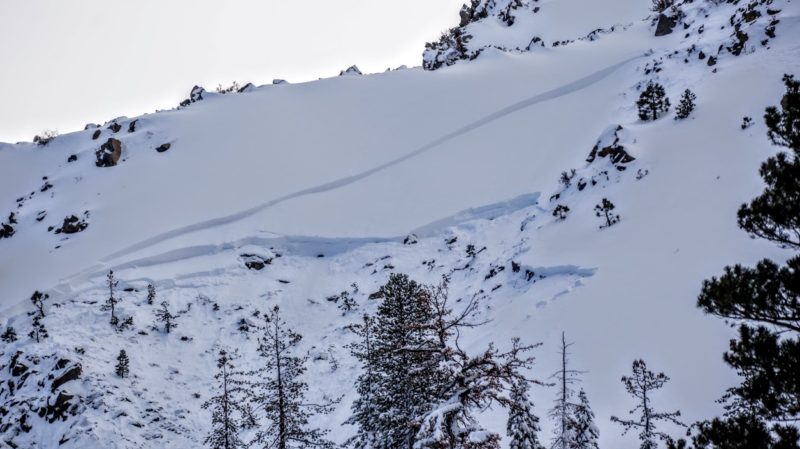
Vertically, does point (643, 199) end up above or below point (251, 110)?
below

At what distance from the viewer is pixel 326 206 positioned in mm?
57094

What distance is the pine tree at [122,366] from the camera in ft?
107

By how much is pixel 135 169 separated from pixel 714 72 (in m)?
64.7

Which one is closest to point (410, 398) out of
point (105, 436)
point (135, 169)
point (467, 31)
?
point (105, 436)

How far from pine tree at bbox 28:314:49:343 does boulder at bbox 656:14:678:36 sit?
253 feet

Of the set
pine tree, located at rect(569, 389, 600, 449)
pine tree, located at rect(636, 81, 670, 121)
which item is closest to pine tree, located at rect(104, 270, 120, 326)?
pine tree, located at rect(569, 389, 600, 449)

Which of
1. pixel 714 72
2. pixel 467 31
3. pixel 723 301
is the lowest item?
pixel 723 301

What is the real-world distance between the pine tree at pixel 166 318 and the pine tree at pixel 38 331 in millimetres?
7098

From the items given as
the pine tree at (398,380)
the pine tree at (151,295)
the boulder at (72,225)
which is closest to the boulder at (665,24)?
the pine tree at (398,380)

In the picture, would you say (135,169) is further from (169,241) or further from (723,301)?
(723,301)

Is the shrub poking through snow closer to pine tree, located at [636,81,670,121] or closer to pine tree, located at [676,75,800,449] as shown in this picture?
pine tree, located at [636,81,670,121]

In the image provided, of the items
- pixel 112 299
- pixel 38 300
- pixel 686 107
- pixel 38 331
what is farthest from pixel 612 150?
pixel 38 300

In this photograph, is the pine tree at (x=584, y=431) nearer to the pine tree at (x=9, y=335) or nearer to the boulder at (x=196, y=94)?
the pine tree at (x=9, y=335)

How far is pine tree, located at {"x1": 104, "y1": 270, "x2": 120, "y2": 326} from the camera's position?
37719 mm
